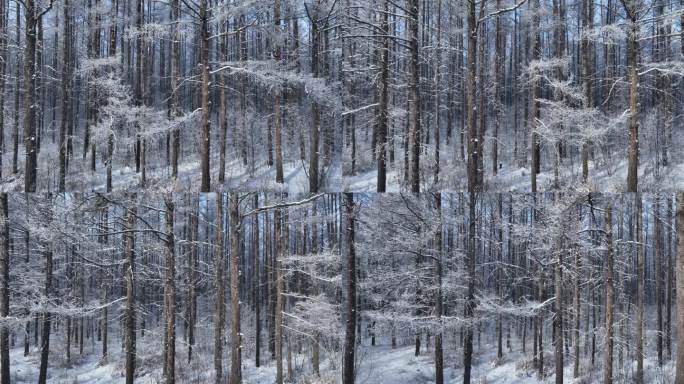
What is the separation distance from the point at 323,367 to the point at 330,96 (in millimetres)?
6105

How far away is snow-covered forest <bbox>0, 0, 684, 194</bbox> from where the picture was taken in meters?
10.8

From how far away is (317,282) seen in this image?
12.0 m

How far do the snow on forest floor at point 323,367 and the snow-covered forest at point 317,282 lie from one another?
0.03 metres

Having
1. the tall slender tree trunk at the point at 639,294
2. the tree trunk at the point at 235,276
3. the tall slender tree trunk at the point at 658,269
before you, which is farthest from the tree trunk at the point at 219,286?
the tall slender tree trunk at the point at 658,269

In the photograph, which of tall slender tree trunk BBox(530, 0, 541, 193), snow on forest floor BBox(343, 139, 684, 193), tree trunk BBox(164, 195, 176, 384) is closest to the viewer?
tree trunk BBox(164, 195, 176, 384)

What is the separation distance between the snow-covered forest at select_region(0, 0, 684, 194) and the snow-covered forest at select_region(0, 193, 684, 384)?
66cm

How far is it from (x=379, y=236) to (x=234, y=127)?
17.0 feet

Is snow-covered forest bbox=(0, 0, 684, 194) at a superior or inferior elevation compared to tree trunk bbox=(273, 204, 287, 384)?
superior

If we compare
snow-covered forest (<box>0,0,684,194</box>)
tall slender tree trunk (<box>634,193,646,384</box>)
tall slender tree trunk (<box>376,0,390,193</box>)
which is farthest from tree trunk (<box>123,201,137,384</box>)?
tall slender tree trunk (<box>634,193,646,384</box>)

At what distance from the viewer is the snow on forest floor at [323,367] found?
37.8 feet

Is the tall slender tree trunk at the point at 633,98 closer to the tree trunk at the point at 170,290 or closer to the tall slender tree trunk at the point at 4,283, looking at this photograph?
the tree trunk at the point at 170,290

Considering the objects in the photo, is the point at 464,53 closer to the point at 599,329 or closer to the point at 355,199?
the point at 355,199

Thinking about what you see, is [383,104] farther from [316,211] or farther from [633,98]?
[633,98]

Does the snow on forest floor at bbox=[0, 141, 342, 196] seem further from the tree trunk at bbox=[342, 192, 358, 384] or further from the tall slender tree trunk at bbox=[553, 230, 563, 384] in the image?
the tall slender tree trunk at bbox=[553, 230, 563, 384]
